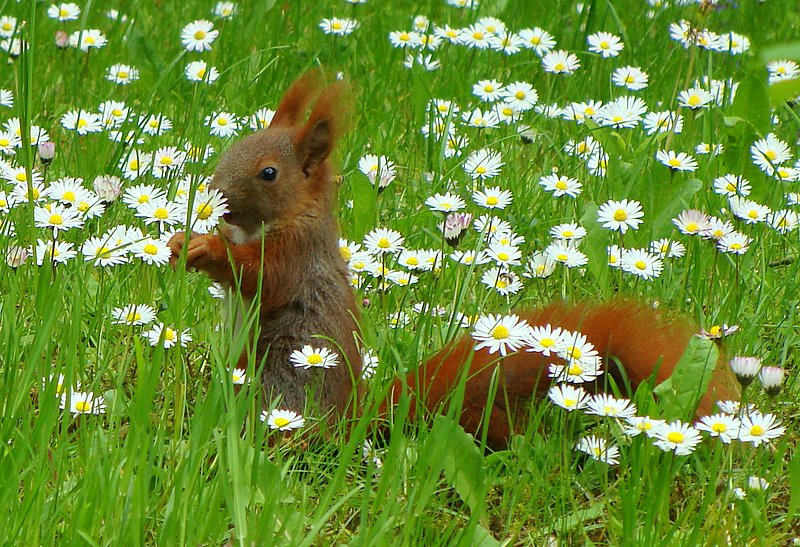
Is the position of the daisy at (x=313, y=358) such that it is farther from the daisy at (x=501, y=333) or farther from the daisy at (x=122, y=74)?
the daisy at (x=122, y=74)

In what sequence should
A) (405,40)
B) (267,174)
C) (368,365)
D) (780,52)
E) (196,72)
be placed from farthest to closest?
(405,40)
(196,72)
(267,174)
(368,365)
(780,52)

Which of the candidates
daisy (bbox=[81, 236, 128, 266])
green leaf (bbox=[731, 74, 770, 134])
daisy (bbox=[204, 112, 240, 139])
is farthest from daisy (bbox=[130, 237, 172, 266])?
green leaf (bbox=[731, 74, 770, 134])

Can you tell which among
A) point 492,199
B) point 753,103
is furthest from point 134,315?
point 753,103

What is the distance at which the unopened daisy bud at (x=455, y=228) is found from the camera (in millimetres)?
2705

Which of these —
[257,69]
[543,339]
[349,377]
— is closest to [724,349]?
[543,339]

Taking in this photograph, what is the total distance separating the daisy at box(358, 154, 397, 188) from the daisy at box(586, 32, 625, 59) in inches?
41.8

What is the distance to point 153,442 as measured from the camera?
201cm

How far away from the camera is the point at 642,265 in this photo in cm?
280

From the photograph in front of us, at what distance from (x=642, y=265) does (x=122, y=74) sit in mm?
2043

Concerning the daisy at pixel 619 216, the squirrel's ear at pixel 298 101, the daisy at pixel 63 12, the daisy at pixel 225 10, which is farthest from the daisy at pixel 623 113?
the daisy at pixel 63 12

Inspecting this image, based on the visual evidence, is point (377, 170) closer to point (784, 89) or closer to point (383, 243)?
point (383, 243)

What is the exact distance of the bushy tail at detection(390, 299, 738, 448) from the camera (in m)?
2.33

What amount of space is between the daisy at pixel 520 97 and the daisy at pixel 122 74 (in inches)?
49.1

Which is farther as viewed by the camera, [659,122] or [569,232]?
[659,122]
